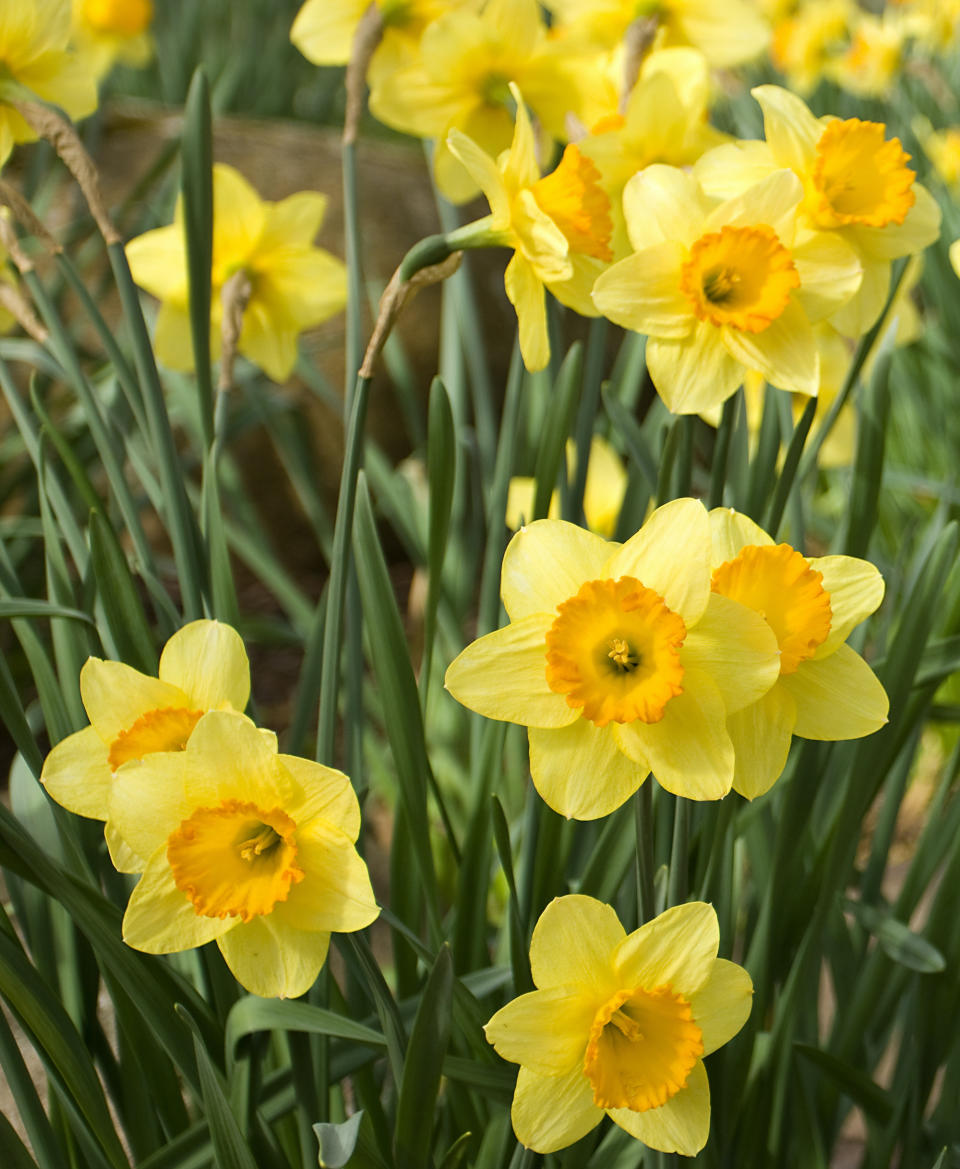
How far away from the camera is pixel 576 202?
60 centimetres

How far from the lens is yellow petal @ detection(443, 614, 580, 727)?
479mm

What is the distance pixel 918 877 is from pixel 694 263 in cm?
51

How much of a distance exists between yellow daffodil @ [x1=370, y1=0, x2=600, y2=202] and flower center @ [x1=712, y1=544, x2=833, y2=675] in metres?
0.41

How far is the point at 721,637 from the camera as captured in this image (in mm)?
468

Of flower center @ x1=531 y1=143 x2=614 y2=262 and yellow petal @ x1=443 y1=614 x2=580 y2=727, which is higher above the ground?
flower center @ x1=531 y1=143 x2=614 y2=262

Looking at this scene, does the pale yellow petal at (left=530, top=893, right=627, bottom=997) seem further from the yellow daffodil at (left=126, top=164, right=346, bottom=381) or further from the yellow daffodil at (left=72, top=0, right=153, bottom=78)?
the yellow daffodil at (left=72, top=0, right=153, bottom=78)

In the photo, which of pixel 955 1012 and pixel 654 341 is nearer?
pixel 654 341

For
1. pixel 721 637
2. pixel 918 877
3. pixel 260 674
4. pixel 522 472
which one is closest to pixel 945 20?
pixel 522 472

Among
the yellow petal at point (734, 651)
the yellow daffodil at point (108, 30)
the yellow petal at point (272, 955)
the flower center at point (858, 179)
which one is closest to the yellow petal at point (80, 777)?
the yellow petal at point (272, 955)

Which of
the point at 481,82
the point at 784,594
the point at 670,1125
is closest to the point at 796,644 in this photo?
the point at 784,594

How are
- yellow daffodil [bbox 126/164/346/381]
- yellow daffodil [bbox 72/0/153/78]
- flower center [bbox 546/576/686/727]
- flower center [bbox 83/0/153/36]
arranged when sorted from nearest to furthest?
flower center [bbox 546/576/686/727] < yellow daffodil [bbox 126/164/346/381] < yellow daffodil [bbox 72/0/153/78] < flower center [bbox 83/0/153/36]

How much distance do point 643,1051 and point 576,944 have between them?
67 mm

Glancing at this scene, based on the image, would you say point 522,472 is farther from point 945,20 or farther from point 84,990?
point 945,20

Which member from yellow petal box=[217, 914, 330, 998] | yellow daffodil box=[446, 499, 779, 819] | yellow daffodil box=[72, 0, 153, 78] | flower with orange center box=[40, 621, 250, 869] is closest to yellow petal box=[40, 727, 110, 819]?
flower with orange center box=[40, 621, 250, 869]
